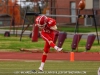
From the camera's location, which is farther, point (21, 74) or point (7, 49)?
point (7, 49)

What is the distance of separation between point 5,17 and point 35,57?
83.0 feet

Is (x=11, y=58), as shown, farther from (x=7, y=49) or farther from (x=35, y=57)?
(x=7, y=49)

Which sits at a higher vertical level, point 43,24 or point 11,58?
point 43,24

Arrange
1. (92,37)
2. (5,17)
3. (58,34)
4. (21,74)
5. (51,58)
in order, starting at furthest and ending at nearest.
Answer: (5,17) → (58,34) → (92,37) → (51,58) → (21,74)

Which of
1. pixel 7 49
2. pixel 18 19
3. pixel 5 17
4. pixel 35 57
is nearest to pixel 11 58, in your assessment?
pixel 35 57

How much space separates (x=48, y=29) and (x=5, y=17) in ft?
106

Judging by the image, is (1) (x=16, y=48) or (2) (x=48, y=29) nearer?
(2) (x=48, y=29)

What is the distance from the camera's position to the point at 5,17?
1773 inches

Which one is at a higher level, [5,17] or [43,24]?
[43,24]

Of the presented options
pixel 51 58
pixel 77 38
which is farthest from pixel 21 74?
pixel 77 38

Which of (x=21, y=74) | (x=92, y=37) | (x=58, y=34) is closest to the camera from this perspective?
(x=21, y=74)

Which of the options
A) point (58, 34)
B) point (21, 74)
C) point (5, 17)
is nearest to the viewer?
point (21, 74)

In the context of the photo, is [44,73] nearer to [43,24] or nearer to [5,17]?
[43,24]

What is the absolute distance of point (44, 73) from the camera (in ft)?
42.1
